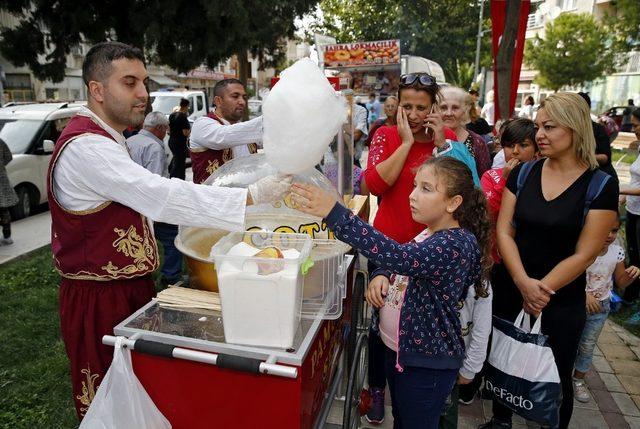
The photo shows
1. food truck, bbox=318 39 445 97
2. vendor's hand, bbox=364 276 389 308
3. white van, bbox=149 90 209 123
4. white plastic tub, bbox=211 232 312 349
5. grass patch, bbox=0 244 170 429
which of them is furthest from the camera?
food truck, bbox=318 39 445 97

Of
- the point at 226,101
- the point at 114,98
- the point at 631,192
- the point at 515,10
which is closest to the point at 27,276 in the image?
the point at 226,101

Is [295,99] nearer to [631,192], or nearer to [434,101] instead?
[434,101]

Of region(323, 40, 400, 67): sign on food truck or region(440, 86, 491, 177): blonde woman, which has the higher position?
region(323, 40, 400, 67): sign on food truck

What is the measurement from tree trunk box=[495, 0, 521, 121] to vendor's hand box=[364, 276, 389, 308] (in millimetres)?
5375

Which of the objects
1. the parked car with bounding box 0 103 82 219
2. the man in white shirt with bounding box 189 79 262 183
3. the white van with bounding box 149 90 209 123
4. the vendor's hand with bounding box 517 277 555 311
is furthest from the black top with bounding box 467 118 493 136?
the white van with bounding box 149 90 209 123

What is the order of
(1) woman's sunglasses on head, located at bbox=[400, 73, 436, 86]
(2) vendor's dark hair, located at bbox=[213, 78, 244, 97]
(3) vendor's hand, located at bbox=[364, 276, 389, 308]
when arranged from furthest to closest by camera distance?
1. (2) vendor's dark hair, located at bbox=[213, 78, 244, 97]
2. (1) woman's sunglasses on head, located at bbox=[400, 73, 436, 86]
3. (3) vendor's hand, located at bbox=[364, 276, 389, 308]

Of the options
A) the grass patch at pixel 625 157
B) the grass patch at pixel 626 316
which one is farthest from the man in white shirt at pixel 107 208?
the grass patch at pixel 625 157

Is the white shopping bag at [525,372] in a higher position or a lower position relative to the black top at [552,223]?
lower

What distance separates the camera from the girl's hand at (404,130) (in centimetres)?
226

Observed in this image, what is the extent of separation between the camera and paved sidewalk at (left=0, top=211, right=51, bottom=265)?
5.35 metres

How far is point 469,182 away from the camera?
1.77 meters

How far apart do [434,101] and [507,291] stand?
106 centimetres

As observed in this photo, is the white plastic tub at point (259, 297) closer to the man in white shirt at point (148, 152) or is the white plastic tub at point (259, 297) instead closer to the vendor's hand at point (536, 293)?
the vendor's hand at point (536, 293)

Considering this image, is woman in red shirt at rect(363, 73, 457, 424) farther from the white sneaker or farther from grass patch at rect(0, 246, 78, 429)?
grass patch at rect(0, 246, 78, 429)
